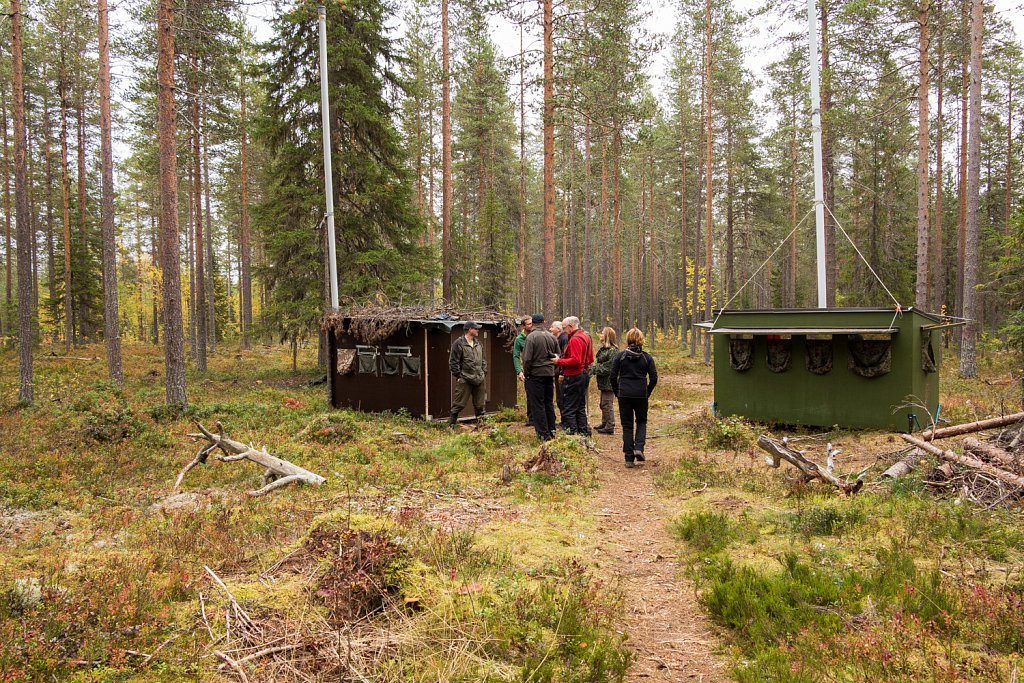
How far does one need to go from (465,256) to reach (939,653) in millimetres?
23518

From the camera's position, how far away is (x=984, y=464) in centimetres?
578

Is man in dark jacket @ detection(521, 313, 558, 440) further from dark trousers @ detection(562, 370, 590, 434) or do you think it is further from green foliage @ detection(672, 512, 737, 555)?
green foliage @ detection(672, 512, 737, 555)

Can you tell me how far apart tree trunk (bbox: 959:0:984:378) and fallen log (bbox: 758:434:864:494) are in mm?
11735

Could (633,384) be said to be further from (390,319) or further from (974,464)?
(390,319)

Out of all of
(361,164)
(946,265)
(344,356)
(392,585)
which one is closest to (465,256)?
(361,164)

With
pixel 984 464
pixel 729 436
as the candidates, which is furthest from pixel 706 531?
pixel 729 436

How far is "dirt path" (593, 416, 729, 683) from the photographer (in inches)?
139

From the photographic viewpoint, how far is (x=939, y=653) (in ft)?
10.3

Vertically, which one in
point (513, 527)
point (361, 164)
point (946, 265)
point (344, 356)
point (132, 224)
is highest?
point (132, 224)

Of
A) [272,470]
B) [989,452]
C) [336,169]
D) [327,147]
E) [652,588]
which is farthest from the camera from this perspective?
[336,169]

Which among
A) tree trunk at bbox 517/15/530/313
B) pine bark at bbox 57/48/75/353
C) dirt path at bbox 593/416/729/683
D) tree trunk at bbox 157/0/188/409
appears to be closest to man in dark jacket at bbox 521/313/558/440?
dirt path at bbox 593/416/729/683

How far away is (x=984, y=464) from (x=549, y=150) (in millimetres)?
11549

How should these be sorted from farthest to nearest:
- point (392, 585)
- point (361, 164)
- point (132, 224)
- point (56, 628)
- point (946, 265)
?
point (132, 224) → point (946, 265) → point (361, 164) → point (392, 585) → point (56, 628)

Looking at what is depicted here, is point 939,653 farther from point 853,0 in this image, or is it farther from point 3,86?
point 3,86
